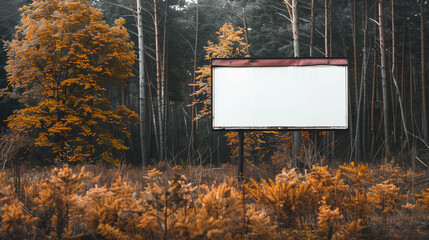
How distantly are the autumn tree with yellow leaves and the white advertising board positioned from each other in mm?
10410

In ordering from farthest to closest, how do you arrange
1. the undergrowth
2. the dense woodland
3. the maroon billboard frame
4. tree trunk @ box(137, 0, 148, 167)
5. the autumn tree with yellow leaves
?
tree trunk @ box(137, 0, 148, 167) → the autumn tree with yellow leaves → the dense woodland → the maroon billboard frame → the undergrowth

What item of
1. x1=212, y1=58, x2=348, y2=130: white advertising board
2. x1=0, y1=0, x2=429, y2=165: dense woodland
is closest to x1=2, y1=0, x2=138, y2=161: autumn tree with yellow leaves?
x1=0, y1=0, x2=429, y2=165: dense woodland

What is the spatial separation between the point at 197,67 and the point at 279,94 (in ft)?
42.7

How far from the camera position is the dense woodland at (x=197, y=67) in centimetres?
1282

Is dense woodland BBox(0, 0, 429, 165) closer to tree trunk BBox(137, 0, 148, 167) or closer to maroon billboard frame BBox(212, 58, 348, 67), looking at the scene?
tree trunk BBox(137, 0, 148, 167)

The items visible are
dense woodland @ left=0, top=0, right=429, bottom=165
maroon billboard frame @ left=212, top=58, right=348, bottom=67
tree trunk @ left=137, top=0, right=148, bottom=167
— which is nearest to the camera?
maroon billboard frame @ left=212, top=58, right=348, bottom=67

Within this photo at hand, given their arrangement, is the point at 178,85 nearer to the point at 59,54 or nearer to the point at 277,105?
the point at 59,54

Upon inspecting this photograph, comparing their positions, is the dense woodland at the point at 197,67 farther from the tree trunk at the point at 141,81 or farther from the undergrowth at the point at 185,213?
the undergrowth at the point at 185,213

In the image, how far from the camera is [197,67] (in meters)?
16.5

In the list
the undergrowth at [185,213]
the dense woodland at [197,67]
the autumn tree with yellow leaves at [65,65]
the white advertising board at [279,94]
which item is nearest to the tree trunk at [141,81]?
the dense woodland at [197,67]

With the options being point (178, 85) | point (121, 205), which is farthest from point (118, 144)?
point (121, 205)

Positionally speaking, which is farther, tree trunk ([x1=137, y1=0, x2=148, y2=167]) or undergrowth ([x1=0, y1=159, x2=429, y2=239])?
tree trunk ([x1=137, y1=0, x2=148, y2=167])

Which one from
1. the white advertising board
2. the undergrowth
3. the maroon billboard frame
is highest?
the maroon billboard frame

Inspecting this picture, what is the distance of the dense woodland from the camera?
12.8m
